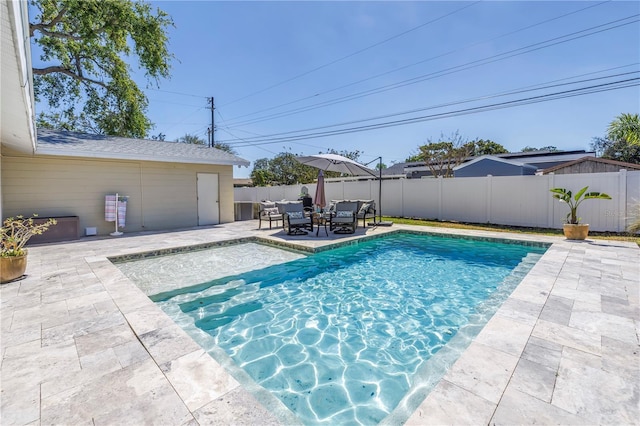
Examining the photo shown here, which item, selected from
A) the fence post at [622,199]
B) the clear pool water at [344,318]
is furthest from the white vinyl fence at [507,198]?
the clear pool water at [344,318]

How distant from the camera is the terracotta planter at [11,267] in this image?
445 centimetres

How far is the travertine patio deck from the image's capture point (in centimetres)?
181

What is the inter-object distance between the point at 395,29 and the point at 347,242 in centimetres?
1187

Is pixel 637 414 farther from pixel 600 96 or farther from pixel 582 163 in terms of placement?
pixel 582 163

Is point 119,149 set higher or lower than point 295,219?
higher

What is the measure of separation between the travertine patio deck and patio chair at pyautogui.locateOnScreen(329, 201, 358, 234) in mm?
5449

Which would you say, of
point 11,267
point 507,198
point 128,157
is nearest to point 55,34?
point 128,157

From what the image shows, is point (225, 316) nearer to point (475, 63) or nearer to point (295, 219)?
point (295, 219)

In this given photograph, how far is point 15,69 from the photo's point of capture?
9.54 feet

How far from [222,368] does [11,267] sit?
15.1 feet

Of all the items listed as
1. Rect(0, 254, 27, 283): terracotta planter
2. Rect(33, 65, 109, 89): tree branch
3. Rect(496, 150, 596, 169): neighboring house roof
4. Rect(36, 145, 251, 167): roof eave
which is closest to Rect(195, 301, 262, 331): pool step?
Rect(0, 254, 27, 283): terracotta planter

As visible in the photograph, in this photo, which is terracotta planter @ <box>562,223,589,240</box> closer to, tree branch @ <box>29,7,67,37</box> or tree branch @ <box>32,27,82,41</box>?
tree branch @ <box>29,7,67,37</box>

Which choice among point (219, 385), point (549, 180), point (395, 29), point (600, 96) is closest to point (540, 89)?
point (600, 96)

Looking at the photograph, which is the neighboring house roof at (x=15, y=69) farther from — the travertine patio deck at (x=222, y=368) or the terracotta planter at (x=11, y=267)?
the travertine patio deck at (x=222, y=368)
